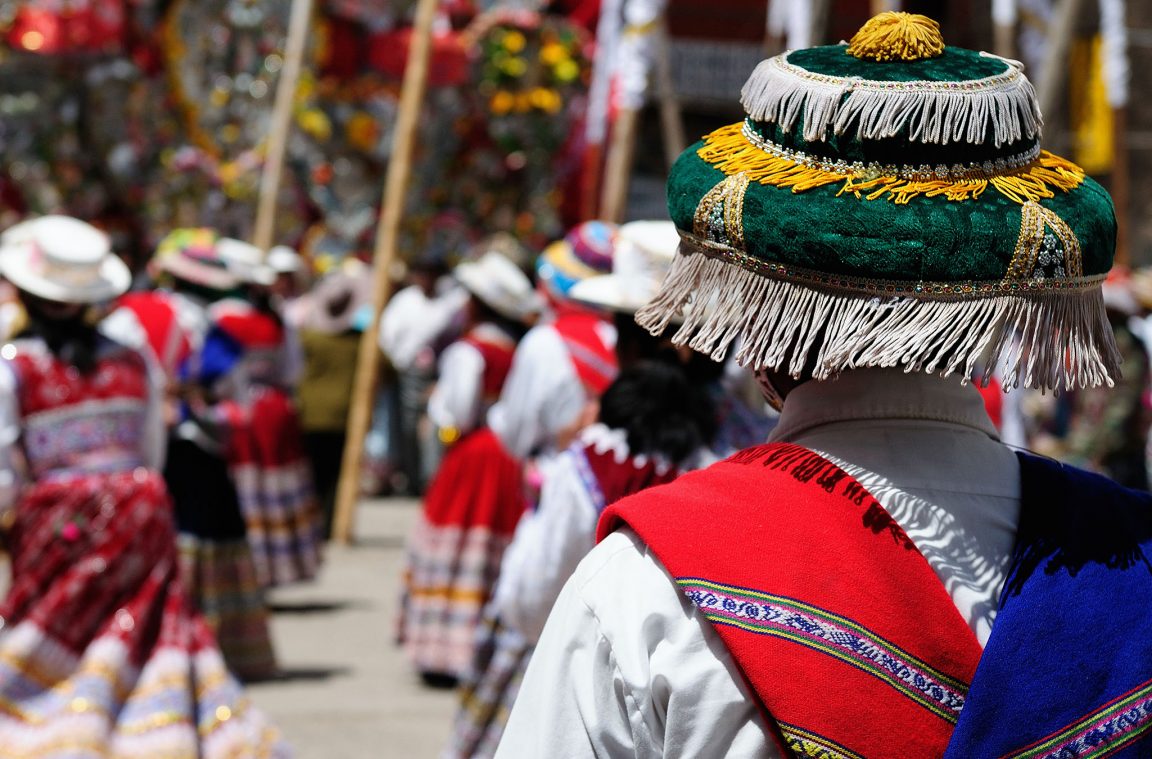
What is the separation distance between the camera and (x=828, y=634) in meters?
1.67

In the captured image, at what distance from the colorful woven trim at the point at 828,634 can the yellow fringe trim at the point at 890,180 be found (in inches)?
16.0

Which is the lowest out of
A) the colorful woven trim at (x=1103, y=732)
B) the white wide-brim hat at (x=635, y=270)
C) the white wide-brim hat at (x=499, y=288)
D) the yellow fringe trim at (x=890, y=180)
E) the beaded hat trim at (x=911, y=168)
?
the white wide-brim hat at (x=499, y=288)

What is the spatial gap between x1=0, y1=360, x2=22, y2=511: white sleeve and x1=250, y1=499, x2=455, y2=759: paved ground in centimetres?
143

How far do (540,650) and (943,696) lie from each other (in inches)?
15.6

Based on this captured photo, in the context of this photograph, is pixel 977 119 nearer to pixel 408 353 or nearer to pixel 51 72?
pixel 408 353

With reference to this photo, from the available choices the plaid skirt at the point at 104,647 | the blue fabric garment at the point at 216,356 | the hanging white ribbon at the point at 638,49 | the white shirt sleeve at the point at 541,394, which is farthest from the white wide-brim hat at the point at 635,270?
the hanging white ribbon at the point at 638,49

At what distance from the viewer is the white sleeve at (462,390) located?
273 inches

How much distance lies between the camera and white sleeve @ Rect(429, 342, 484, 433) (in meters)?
6.95

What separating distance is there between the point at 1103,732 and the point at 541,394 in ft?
13.0

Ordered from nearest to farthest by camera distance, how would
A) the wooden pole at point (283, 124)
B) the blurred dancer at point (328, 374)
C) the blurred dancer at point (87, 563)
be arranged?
the blurred dancer at point (87, 563) < the wooden pole at point (283, 124) < the blurred dancer at point (328, 374)

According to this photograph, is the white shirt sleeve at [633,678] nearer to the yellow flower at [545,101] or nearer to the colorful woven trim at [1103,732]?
the colorful woven trim at [1103,732]

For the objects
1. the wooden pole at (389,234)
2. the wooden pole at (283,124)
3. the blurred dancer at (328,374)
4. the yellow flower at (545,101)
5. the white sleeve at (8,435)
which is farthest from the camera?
the yellow flower at (545,101)

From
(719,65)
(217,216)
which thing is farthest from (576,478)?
(719,65)

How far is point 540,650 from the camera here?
1.76 m
